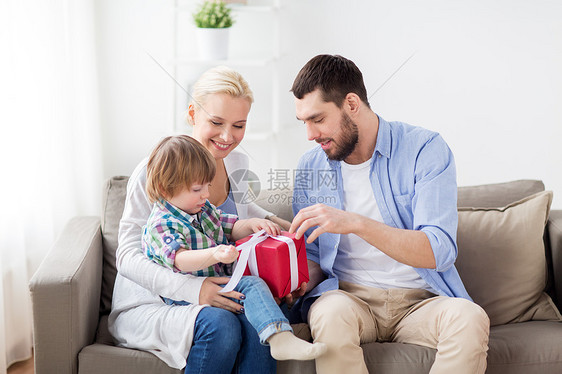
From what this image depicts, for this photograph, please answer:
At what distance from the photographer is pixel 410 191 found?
6.07 ft

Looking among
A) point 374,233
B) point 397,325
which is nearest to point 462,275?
point 397,325

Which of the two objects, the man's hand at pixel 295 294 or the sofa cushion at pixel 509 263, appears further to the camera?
the sofa cushion at pixel 509 263

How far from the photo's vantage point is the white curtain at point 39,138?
7.77 ft

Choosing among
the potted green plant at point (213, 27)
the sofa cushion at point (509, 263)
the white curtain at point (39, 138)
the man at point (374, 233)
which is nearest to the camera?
the man at point (374, 233)

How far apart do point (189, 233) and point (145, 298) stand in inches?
10.1

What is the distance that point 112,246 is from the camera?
6.87 ft

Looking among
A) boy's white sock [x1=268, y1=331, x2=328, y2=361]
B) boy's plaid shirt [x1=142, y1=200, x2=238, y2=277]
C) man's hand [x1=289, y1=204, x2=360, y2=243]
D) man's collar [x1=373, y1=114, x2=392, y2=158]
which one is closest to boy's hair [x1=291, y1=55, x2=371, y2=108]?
man's collar [x1=373, y1=114, x2=392, y2=158]

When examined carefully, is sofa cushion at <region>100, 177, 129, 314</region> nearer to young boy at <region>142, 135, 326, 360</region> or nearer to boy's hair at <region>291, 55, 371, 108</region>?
young boy at <region>142, 135, 326, 360</region>

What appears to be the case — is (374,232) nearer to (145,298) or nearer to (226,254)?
(226,254)

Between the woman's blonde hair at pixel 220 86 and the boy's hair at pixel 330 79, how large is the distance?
0.55ft

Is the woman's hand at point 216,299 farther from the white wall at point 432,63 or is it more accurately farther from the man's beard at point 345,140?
the white wall at point 432,63

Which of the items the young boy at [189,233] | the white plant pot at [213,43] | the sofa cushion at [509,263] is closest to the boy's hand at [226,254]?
the young boy at [189,233]

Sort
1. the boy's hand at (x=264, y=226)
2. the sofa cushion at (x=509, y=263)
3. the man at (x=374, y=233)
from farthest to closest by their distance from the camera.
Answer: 1. the sofa cushion at (x=509, y=263)
2. the boy's hand at (x=264, y=226)
3. the man at (x=374, y=233)

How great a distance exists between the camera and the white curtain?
2.37 m
